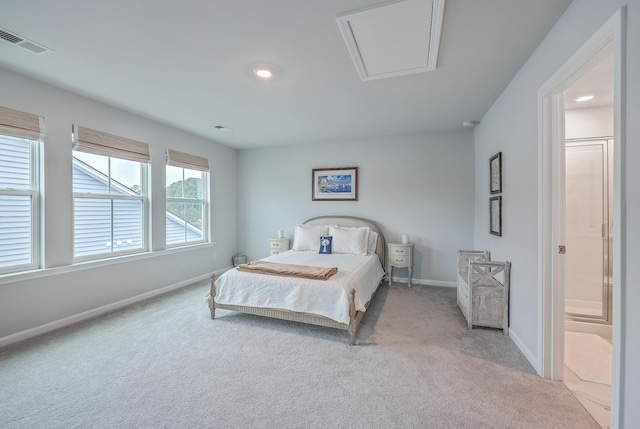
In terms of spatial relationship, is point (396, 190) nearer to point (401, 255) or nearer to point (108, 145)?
point (401, 255)

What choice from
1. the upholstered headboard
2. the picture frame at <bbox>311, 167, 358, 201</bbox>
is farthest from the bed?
the picture frame at <bbox>311, 167, 358, 201</bbox>

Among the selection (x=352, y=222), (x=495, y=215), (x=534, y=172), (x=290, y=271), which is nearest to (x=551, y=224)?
(x=534, y=172)

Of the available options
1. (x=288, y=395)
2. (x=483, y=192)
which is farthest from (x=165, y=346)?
(x=483, y=192)

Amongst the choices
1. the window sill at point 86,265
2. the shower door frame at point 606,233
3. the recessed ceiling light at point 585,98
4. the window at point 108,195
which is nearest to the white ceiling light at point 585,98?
the recessed ceiling light at point 585,98

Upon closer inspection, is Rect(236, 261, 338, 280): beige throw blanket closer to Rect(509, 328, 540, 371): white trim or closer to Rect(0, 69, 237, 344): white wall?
Rect(0, 69, 237, 344): white wall

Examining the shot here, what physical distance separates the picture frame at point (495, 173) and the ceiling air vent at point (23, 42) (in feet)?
13.9

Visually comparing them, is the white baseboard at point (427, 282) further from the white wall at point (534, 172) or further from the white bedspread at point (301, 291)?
the white bedspread at point (301, 291)

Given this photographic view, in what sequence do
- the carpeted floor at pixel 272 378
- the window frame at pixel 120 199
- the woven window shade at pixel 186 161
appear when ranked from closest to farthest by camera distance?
the carpeted floor at pixel 272 378
the window frame at pixel 120 199
the woven window shade at pixel 186 161

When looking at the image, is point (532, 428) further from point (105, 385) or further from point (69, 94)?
point (69, 94)

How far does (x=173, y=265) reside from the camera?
4191mm

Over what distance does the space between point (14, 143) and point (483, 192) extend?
17.5 feet

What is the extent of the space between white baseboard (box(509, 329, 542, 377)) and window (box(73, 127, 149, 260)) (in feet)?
15.0

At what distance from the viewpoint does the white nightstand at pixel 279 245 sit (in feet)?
16.5

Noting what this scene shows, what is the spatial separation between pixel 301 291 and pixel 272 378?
856mm
